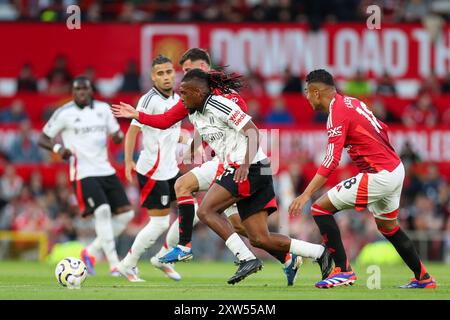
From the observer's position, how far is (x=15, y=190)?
74.8 feet

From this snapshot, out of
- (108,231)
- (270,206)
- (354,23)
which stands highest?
(354,23)

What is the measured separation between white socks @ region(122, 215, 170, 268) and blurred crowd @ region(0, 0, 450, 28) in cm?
1226

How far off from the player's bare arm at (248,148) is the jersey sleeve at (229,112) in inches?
2.5

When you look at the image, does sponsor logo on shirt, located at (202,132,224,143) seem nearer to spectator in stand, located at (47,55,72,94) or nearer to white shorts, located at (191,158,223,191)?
white shorts, located at (191,158,223,191)

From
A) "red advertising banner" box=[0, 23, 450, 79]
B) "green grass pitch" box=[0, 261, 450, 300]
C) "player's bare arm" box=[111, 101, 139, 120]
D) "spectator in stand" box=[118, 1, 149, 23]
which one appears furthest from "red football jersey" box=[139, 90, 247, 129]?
"spectator in stand" box=[118, 1, 149, 23]

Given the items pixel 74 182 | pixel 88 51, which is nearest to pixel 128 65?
pixel 88 51

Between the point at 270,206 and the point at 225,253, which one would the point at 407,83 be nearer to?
the point at 225,253

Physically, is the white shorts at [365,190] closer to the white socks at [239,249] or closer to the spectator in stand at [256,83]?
the white socks at [239,249]

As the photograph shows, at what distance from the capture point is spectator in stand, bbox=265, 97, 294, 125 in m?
23.7

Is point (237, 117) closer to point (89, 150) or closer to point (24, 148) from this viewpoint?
point (89, 150)

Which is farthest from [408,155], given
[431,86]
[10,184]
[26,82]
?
[26,82]

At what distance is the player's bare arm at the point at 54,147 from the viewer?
15.1 meters

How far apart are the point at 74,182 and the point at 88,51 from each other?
10504 mm

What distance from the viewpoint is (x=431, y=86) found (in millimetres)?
25094
